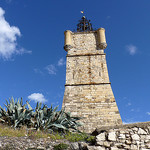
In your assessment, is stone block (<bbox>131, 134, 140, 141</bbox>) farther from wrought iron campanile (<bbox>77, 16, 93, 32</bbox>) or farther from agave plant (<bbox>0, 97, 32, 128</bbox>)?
wrought iron campanile (<bbox>77, 16, 93, 32</bbox>)

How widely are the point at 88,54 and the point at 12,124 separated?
26.6 ft

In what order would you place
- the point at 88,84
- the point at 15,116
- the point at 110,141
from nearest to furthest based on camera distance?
the point at 110,141 < the point at 15,116 < the point at 88,84

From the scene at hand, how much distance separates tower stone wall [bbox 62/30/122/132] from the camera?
359 inches

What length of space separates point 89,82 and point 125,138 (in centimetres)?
682

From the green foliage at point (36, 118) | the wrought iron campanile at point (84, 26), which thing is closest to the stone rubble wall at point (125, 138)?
the green foliage at point (36, 118)

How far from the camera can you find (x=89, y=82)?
10688 millimetres

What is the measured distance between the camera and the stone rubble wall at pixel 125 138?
3.84m

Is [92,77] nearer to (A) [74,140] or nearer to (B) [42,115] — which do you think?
(B) [42,115]

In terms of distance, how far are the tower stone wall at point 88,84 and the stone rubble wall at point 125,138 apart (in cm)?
418

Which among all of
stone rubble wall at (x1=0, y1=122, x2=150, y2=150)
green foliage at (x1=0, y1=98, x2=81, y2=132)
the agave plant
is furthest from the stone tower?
stone rubble wall at (x1=0, y1=122, x2=150, y2=150)

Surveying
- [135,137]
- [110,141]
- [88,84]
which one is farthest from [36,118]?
[88,84]

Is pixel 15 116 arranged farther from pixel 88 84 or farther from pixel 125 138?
pixel 88 84

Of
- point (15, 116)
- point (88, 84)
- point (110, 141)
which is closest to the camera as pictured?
point (110, 141)

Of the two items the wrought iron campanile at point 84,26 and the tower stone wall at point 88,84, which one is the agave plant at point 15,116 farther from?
the wrought iron campanile at point 84,26
